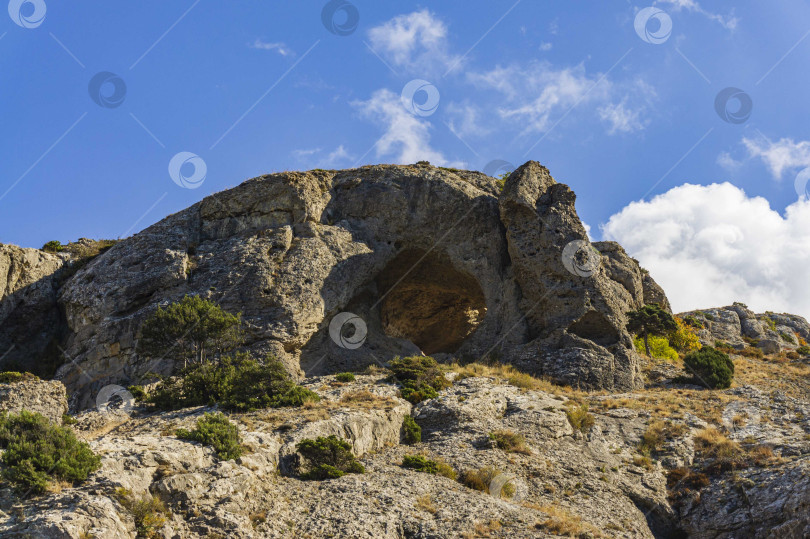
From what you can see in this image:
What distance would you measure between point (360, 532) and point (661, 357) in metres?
35.7

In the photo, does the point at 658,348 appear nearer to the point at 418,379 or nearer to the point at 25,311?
the point at 418,379

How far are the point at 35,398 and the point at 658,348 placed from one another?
41.4 m

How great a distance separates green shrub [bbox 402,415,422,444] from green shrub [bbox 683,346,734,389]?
1966 cm

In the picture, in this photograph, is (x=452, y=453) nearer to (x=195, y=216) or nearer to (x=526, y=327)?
(x=526, y=327)

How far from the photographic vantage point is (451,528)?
60.8ft

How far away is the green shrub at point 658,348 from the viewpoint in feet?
154

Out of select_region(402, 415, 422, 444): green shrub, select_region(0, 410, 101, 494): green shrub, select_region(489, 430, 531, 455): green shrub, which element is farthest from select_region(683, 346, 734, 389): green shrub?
select_region(0, 410, 101, 494): green shrub

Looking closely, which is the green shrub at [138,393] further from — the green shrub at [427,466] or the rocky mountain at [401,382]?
the green shrub at [427,466]

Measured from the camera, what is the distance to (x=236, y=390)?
1105 inches

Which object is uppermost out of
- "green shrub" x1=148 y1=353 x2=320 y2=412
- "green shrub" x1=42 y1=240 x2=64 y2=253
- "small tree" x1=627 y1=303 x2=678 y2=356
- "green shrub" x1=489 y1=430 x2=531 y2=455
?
"small tree" x1=627 y1=303 x2=678 y2=356

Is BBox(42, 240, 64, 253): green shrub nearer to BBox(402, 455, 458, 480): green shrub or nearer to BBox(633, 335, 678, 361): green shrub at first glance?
BBox(402, 455, 458, 480): green shrub

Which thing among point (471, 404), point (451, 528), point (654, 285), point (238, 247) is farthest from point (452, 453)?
point (654, 285)

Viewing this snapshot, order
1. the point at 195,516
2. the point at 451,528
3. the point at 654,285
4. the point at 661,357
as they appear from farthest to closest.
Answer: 1. the point at 654,285
2. the point at 661,357
3. the point at 451,528
4. the point at 195,516

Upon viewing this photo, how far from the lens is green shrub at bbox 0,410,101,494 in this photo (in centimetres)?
1519
